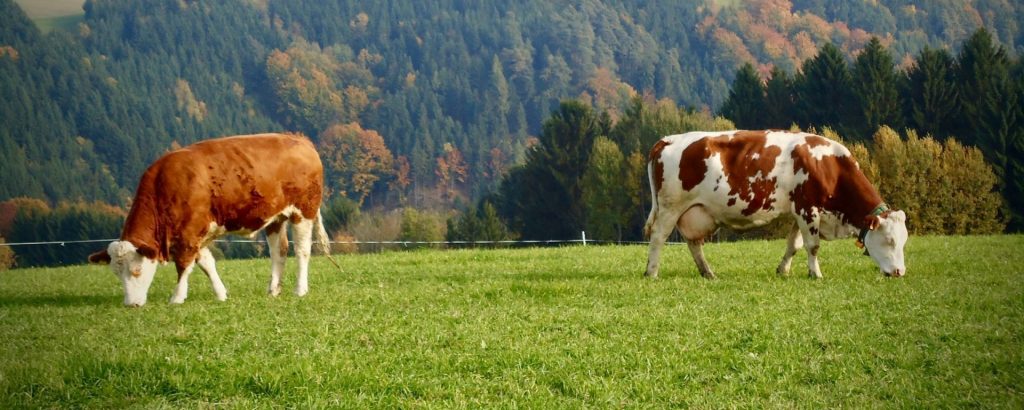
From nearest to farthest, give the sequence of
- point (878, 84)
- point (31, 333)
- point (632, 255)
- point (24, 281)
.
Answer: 1. point (31, 333)
2. point (24, 281)
3. point (632, 255)
4. point (878, 84)

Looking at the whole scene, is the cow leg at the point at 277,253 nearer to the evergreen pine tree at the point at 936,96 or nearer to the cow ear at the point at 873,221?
the cow ear at the point at 873,221

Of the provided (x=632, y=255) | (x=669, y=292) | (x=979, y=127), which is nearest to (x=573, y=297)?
(x=669, y=292)

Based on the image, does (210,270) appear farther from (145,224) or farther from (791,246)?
(791,246)

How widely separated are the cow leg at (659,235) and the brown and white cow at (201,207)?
6037mm

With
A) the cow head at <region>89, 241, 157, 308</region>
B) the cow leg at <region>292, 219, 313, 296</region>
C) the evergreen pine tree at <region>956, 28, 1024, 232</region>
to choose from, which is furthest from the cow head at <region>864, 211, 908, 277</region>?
the evergreen pine tree at <region>956, 28, 1024, 232</region>

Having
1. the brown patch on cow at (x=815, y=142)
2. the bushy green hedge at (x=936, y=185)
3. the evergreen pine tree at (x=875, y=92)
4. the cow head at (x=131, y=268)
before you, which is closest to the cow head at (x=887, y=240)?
the brown patch on cow at (x=815, y=142)

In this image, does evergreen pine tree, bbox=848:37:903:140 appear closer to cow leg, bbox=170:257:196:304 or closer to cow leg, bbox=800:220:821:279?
cow leg, bbox=800:220:821:279

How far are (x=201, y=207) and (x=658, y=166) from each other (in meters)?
7.94

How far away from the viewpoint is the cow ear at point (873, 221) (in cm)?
1727

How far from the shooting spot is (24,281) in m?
22.8

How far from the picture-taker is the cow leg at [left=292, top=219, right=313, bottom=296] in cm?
1722

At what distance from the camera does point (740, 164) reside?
1819 centimetres

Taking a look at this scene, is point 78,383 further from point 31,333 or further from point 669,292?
point 669,292

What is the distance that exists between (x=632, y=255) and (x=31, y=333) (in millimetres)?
14869
